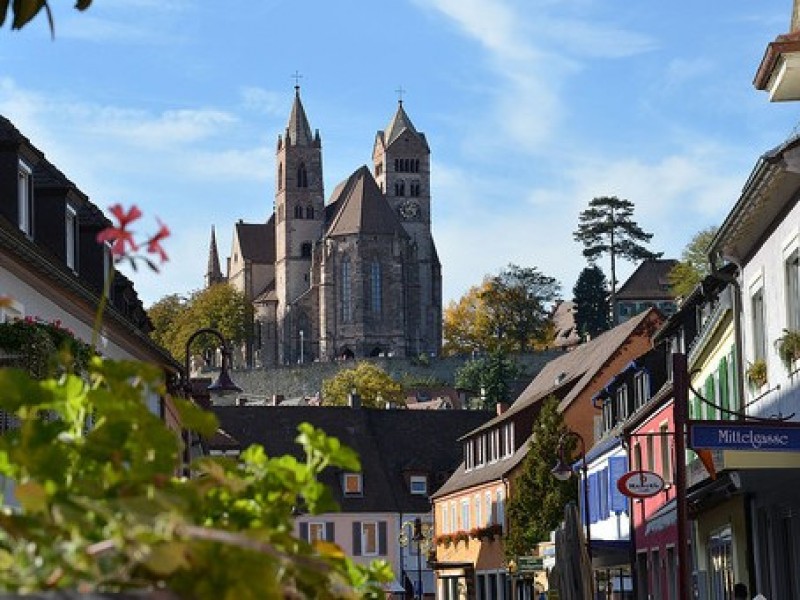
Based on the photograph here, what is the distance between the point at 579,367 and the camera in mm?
67000

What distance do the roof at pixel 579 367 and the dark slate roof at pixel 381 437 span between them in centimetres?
1973

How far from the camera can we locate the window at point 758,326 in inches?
1024

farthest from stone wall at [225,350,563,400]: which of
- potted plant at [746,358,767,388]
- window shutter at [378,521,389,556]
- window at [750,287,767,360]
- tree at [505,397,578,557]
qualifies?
potted plant at [746,358,767,388]

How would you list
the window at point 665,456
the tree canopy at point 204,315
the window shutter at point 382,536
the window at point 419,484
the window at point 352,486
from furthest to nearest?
the tree canopy at point 204,315
the window at point 419,484
the window shutter at point 382,536
the window at point 352,486
the window at point 665,456

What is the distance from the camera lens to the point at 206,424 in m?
4.29

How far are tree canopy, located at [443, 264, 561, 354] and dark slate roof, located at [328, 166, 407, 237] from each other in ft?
32.1

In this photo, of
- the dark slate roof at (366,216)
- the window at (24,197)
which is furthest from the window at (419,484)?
the dark slate roof at (366,216)

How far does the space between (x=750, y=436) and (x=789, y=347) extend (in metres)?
4.93

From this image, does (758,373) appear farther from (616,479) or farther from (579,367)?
(579,367)

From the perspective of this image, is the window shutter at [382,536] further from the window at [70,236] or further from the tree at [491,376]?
the window at [70,236]

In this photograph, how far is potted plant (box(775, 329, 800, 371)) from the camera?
22.2m

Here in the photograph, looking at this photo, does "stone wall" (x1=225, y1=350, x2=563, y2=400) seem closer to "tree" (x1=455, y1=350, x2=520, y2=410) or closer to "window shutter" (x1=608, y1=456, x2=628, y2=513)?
"tree" (x1=455, y1=350, x2=520, y2=410)

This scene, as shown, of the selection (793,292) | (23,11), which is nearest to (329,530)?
(793,292)

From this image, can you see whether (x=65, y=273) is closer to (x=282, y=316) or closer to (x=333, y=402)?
(x=333, y=402)
